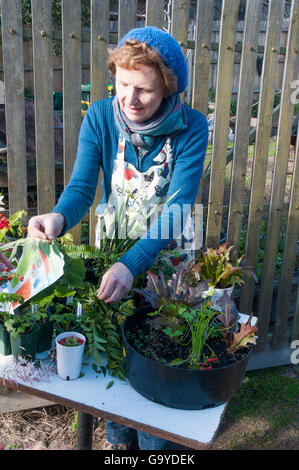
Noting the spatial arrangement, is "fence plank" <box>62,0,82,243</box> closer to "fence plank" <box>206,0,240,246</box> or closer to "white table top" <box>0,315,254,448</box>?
"fence plank" <box>206,0,240,246</box>

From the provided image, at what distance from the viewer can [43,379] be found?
146 cm

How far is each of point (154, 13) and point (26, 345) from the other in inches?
69.4

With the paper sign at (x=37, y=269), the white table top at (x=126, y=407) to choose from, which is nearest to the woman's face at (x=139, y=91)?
the paper sign at (x=37, y=269)

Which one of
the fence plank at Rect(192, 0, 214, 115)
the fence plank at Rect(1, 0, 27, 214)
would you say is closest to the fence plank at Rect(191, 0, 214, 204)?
the fence plank at Rect(192, 0, 214, 115)

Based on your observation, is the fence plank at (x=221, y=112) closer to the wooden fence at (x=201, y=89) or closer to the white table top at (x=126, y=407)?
the wooden fence at (x=201, y=89)

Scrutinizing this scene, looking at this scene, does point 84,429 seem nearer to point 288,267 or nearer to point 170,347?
point 170,347

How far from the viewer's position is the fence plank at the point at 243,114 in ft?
8.07

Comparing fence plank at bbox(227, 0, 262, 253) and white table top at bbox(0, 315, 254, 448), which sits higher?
fence plank at bbox(227, 0, 262, 253)

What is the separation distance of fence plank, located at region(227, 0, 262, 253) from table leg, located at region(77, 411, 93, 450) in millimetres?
1437

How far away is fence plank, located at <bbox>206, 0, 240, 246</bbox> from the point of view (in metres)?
2.42

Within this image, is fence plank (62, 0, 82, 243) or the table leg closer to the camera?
the table leg

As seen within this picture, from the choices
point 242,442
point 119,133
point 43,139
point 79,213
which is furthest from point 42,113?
point 242,442

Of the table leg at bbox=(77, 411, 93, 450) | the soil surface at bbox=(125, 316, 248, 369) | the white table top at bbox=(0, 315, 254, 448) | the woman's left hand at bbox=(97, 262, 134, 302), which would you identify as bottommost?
the table leg at bbox=(77, 411, 93, 450)
